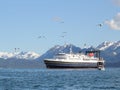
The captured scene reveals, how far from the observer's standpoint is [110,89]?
95938 millimetres

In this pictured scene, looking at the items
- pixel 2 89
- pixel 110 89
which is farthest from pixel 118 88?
pixel 2 89

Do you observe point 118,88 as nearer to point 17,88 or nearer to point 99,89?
point 99,89

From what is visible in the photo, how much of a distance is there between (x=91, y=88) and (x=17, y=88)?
14.1m

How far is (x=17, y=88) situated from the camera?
325 feet

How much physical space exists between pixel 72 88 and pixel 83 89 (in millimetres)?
2878

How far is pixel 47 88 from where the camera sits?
99.4 meters

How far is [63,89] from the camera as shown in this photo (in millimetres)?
95875

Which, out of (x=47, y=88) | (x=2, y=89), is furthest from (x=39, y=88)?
(x=2, y=89)

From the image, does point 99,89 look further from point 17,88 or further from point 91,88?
point 17,88

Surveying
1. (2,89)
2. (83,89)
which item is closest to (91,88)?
(83,89)

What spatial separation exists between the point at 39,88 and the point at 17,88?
4191mm

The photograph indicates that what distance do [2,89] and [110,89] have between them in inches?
781

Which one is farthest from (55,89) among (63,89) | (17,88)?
(17,88)

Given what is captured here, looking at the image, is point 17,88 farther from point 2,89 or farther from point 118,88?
point 118,88
